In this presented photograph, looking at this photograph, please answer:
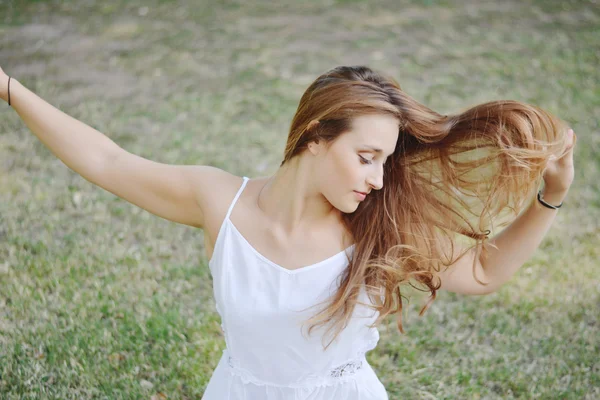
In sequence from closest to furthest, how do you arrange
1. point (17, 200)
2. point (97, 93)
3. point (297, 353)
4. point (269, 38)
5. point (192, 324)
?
point (297, 353)
point (192, 324)
point (17, 200)
point (97, 93)
point (269, 38)

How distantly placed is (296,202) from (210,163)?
3581mm

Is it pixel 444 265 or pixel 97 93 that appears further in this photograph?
pixel 97 93

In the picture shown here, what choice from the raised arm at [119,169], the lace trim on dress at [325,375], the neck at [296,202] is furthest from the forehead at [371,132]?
the lace trim on dress at [325,375]

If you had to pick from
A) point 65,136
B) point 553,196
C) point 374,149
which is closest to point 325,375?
point 374,149

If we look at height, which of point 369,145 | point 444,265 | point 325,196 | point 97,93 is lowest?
point 97,93

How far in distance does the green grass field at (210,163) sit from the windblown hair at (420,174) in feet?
4.71

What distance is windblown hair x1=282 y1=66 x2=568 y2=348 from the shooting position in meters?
2.39

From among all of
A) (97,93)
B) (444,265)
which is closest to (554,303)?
(444,265)

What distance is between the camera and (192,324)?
409 cm

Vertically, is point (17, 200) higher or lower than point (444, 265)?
lower

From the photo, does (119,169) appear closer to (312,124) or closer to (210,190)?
(210,190)

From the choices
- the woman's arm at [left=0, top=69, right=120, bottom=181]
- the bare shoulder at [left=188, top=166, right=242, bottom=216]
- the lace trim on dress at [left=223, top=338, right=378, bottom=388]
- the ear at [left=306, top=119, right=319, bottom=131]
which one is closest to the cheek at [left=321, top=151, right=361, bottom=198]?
the ear at [left=306, top=119, right=319, bottom=131]

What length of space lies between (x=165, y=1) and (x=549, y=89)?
540 centimetres

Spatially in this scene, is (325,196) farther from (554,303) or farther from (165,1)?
(165,1)
